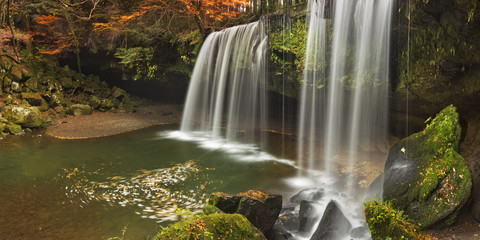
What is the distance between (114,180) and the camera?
26.7 feet

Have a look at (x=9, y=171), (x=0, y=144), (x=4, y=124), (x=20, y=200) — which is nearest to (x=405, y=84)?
(x=20, y=200)

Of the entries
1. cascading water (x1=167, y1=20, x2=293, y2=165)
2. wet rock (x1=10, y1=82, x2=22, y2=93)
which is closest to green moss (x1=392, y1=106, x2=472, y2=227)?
cascading water (x1=167, y1=20, x2=293, y2=165)

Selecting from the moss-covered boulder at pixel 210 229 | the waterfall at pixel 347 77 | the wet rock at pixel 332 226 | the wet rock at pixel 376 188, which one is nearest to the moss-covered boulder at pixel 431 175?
the wet rock at pixel 376 188

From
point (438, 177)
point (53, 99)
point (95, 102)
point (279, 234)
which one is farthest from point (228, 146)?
point (53, 99)

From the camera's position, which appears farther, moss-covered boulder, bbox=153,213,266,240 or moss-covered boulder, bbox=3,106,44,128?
moss-covered boulder, bbox=3,106,44,128

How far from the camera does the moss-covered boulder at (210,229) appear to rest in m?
3.11

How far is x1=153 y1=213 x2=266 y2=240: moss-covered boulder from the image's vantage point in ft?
10.2

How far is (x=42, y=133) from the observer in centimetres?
1338

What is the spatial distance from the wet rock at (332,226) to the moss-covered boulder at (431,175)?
110 centimetres

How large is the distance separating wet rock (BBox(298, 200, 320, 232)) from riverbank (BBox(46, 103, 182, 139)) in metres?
10.9

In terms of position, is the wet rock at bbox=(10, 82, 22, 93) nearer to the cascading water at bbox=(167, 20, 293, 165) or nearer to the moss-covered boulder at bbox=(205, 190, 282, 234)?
the cascading water at bbox=(167, 20, 293, 165)

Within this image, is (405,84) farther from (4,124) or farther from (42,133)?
(4,124)

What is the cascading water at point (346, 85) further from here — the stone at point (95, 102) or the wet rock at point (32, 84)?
the wet rock at point (32, 84)

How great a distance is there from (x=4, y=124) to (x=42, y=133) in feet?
4.79
